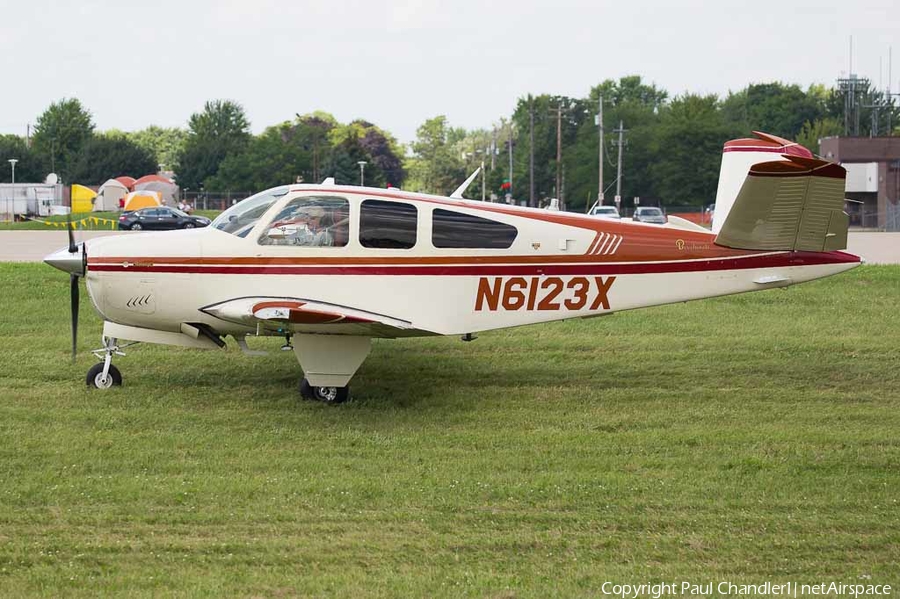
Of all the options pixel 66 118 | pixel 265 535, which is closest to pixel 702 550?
pixel 265 535

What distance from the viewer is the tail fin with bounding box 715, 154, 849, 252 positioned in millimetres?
9539

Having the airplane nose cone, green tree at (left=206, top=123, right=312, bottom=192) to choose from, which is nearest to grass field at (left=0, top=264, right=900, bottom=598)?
the airplane nose cone

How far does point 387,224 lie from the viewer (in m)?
9.87

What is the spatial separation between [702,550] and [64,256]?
670cm

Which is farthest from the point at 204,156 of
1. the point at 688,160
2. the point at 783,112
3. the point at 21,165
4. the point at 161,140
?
the point at 161,140

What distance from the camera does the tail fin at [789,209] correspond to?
9.54m

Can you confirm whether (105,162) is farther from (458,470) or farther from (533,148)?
(458,470)

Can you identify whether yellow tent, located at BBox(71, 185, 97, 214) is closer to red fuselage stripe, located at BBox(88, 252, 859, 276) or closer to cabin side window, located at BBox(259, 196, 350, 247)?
red fuselage stripe, located at BBox(88, 252, 859, 276)

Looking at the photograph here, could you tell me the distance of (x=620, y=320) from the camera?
48.0ft

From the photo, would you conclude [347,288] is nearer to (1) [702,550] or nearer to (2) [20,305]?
(1) [702,550]

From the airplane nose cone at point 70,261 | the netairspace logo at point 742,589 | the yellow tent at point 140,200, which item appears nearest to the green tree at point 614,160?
the yellow tent at point 140,200

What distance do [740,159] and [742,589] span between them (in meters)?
6.61

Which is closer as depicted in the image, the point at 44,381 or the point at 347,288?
the point at 347,288

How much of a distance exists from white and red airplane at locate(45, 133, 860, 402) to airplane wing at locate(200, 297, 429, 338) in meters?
0.03
